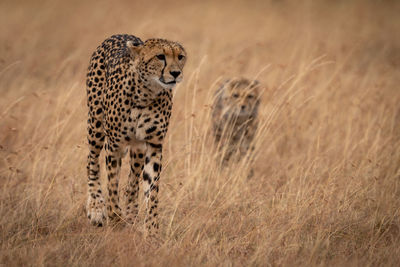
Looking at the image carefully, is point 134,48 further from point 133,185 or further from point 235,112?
point 235,112

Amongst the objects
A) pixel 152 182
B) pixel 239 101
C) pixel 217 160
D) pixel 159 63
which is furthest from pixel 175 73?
pixel 239 101

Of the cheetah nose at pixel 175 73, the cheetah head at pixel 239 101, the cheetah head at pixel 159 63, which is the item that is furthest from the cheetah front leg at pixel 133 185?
the cheetah head at pixel 239 101

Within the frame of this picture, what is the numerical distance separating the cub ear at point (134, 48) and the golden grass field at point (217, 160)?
29.2 inches

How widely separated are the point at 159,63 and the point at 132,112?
397mm

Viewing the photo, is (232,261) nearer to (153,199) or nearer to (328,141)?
(153,199)

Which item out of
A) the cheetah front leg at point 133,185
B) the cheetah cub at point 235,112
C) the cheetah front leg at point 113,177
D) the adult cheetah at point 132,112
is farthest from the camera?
the cheetah cub at point 235,112

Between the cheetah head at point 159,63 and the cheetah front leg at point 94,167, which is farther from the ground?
the cheetah head at point 159,63

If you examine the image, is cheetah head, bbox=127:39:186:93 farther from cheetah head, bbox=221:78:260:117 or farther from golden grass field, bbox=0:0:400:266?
cheetah head, bbox=221:78:260:117

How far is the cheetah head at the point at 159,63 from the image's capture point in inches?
130

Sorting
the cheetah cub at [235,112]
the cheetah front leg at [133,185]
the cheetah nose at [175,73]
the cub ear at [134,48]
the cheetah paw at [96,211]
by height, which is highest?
the cub ear at [134,48]

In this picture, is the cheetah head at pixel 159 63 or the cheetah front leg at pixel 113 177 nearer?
the cheetah head at pixel 159 63

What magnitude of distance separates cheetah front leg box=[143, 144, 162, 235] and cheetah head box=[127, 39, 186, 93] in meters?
0.44

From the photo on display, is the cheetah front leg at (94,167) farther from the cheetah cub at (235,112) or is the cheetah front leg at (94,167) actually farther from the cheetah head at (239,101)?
the cheetah head at (239,101)

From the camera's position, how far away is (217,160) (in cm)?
525
